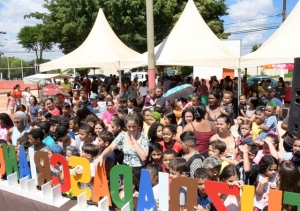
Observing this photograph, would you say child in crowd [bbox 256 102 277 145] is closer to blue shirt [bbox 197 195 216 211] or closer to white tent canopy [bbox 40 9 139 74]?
blue shirt [bbox 197 195 216 211]

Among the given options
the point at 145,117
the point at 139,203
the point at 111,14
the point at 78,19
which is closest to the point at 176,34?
the point at 145,117

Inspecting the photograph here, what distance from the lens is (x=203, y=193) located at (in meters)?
2.87

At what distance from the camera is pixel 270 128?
4.43 m

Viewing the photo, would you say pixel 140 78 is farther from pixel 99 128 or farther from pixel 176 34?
pixel 99 128

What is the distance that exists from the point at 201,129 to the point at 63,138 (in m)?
1.96

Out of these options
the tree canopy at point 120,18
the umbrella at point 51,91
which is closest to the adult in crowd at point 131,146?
the umbrella at point 51,91

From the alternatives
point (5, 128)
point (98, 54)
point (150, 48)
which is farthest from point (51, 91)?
point (5, 128)

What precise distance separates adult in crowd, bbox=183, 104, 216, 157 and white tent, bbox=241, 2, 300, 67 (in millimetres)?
3301

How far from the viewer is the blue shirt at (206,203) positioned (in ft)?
9.28

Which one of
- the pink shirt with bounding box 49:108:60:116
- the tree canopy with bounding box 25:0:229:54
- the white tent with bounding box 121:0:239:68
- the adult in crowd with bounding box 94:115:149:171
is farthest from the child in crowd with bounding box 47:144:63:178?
the tree canopy with bounding box 25:0:229:54

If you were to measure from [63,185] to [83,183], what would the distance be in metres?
0.26

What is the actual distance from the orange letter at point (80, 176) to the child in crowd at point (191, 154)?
1.15 meters

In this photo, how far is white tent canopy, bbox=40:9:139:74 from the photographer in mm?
9531

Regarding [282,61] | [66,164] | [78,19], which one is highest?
[78,19]
